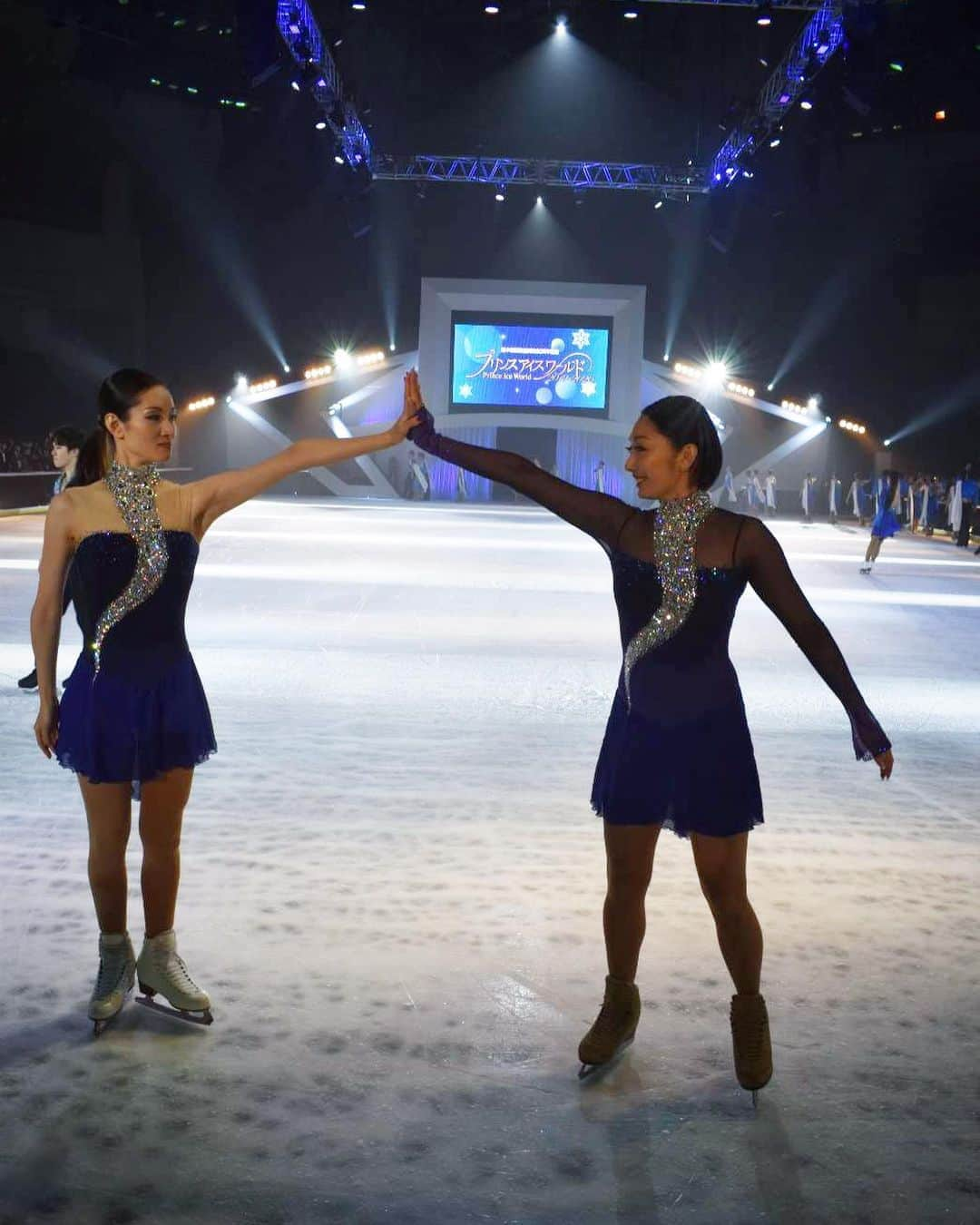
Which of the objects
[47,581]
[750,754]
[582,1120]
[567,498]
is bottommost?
[582,1120]

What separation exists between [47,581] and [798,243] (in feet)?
117

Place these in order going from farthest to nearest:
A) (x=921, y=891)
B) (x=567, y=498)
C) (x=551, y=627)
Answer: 1. (x=551, y=627)
2. (x=921, y=891)
3. (x=567, y=498)

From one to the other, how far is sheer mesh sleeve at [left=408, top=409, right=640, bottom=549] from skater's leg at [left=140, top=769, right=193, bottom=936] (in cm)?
99

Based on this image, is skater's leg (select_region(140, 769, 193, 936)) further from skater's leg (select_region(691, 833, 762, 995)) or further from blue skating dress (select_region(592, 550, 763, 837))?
skater's leg (select_region(691, 833, 762, 995))

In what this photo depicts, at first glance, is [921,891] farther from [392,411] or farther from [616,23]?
[392,411]

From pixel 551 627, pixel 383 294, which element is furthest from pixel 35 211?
pixel 551 627

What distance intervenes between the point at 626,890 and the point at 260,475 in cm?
131

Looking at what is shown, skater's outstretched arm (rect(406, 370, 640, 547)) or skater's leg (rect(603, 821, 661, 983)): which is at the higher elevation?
skater's outstretched arm (rect(406, 370, 640, 547))

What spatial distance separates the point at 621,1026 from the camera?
3252mm

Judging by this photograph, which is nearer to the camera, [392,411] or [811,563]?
[811,563]

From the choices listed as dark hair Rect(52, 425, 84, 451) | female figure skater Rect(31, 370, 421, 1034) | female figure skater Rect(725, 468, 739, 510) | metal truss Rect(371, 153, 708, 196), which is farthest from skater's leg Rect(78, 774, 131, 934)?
female figure skater Rect(725, 468, 739, 510)

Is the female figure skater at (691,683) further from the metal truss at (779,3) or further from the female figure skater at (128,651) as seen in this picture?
the metal truss at (779,3)

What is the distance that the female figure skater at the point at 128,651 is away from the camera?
3289 millimetres

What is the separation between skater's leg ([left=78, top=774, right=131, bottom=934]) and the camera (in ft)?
10.9
